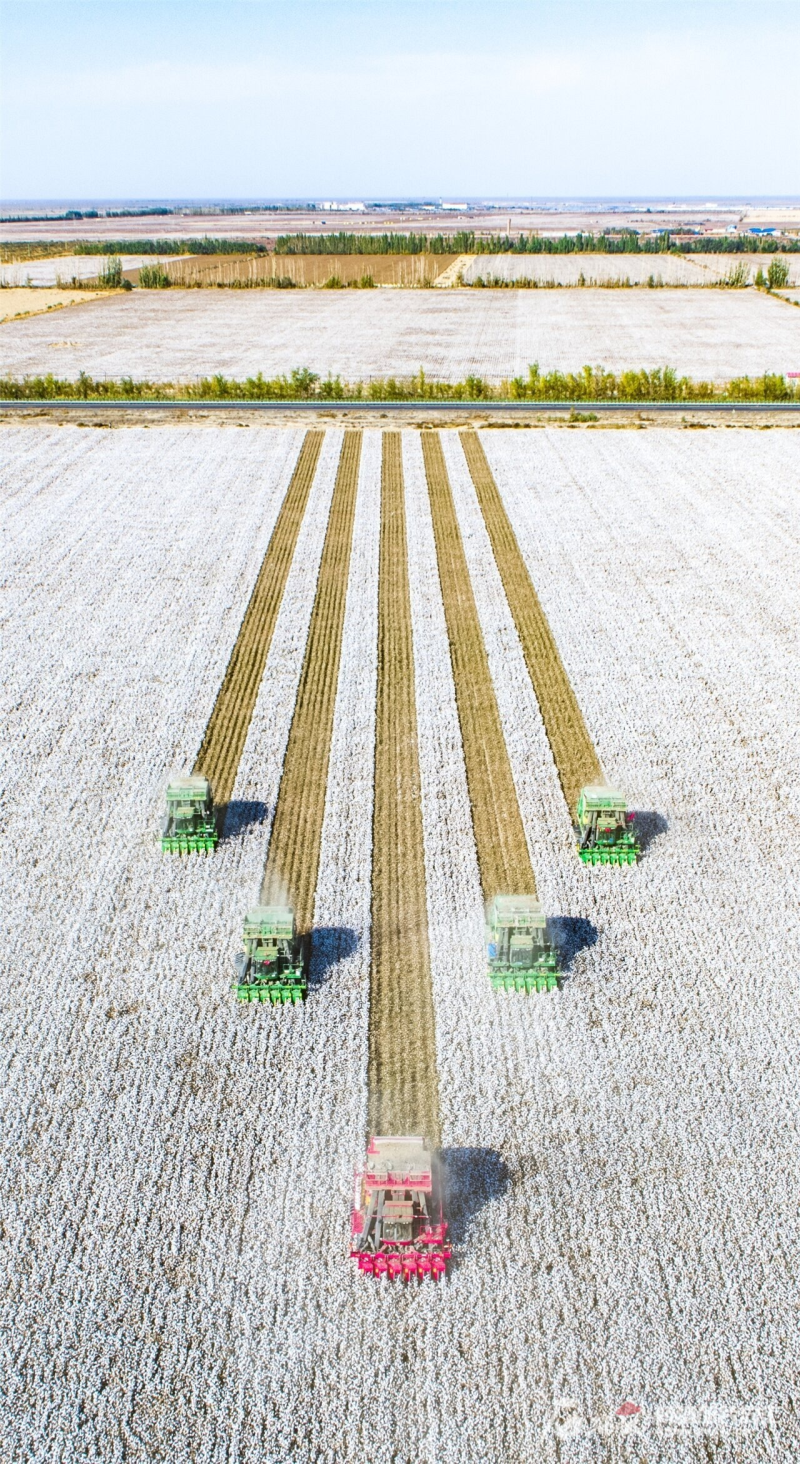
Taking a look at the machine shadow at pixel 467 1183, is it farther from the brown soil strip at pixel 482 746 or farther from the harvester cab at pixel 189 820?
the harvester cab at pixel 189 820

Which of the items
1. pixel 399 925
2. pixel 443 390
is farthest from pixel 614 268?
pixel 399 925

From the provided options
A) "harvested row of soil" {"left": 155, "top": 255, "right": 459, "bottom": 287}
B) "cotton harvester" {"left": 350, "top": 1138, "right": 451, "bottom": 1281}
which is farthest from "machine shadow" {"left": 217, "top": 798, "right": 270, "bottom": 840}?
Result: "harvested row of soil" {"left": 155, "top": 255, "right": 459, "bottom": 287}

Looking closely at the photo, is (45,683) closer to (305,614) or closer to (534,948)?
(305,614)

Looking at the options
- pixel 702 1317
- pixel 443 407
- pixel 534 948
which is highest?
pixel 443 407

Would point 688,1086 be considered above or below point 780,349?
below

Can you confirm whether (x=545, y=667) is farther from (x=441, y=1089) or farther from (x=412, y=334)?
(x=412, y=334)

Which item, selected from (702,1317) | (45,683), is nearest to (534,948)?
(702,1317)
